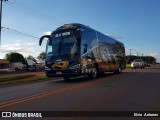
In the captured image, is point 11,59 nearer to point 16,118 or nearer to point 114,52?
point 114,52

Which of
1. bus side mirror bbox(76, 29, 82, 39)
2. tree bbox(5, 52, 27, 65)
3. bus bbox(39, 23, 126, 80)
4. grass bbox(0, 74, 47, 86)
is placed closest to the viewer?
bus bbox(39, 23, 126, 80)

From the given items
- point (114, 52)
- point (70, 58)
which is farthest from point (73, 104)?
point (114, 52)

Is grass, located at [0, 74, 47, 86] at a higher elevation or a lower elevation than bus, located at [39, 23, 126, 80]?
lower

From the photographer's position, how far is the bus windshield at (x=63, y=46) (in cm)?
1845

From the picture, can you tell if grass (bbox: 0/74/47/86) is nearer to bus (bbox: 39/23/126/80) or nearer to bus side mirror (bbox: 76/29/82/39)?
bus (bbox: 39/23/126/80)

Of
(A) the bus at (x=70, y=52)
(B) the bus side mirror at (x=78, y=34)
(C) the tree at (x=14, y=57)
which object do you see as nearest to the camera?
(A) the bus at (x=70, y=52)

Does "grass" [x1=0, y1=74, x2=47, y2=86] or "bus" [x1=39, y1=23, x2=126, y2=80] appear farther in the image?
"grass" [x1=0, y1=74, x2=47, y2=86]

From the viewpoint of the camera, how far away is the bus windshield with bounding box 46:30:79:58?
60.5 ft

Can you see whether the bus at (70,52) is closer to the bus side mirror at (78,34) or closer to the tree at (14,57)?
the bus side mirror at (78,34)

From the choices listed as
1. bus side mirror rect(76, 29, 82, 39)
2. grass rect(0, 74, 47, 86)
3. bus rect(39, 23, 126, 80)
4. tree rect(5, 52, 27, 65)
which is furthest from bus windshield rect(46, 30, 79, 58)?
tree rect(5, 52, 27, 65)

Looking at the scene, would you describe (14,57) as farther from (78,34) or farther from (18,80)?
(78,34)

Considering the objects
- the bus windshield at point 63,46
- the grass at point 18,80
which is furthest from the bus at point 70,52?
the grass at point 18,80

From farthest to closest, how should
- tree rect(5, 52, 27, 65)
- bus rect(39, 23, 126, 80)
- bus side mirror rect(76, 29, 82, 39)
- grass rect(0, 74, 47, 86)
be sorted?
1. tree rect(5, 52, 27, 65)
2. grass rect(0, 74, 47, 86)
3. bus side mirror rect(76, 29, 82, 39)
4. bus rect(39, 23, 126, 80)

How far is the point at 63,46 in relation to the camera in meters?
18.7
